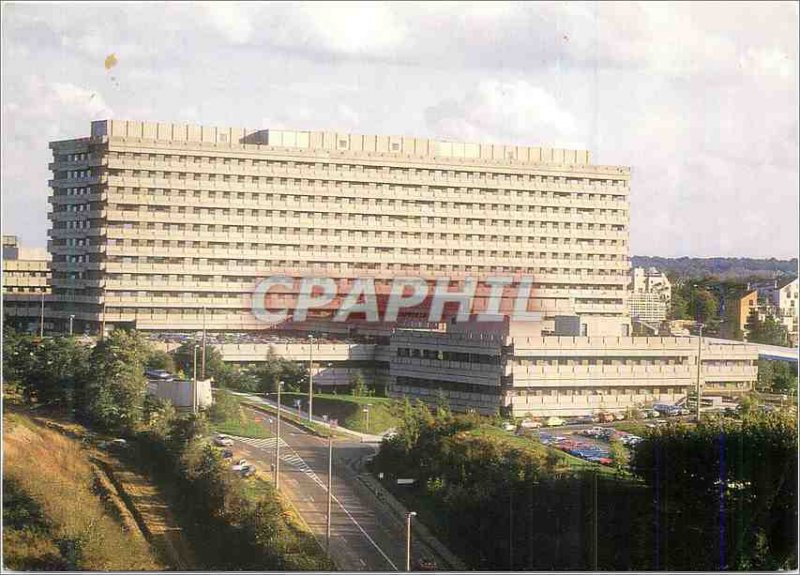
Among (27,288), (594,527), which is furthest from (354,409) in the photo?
(27,288)

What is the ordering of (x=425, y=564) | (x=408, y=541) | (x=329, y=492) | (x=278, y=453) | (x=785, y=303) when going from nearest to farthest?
(x=408, y=541) → (x=425, y=564) → (x=329, y=492) → (x=278, y=453) → (x=785, y=303)

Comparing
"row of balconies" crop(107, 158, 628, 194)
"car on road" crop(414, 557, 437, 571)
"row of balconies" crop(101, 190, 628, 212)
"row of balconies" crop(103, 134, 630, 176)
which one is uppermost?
"row of balconies" crop(103, 134, 630, 176)

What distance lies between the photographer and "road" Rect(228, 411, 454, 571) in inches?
344

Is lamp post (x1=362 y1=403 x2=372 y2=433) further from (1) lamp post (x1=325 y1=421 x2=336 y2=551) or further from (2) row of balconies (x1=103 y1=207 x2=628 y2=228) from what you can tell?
(2) row of balconies (x1=103 y1=207 x2=628 y2=228)

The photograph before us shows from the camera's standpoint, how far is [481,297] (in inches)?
483

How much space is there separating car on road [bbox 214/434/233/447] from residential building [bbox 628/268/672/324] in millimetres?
5243

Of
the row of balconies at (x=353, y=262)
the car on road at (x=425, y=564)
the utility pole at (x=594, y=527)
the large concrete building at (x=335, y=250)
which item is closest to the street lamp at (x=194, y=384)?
the large concrete building at (x=335, y=250)

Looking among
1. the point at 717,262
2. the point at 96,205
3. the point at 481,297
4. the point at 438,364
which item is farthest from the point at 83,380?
the point at 717,262

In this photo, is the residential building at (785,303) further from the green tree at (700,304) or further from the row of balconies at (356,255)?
the row of balconies at (356,255)

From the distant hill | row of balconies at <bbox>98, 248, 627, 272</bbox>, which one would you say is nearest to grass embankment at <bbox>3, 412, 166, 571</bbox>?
row of balconies at <bbox>98, 248, 627, 272</bbox>

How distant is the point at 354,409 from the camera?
35.5 ft

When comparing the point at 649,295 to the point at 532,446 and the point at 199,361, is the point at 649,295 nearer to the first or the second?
the point at 532,446

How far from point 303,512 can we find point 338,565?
703 mm

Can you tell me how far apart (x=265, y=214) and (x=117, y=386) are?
2509 mm
